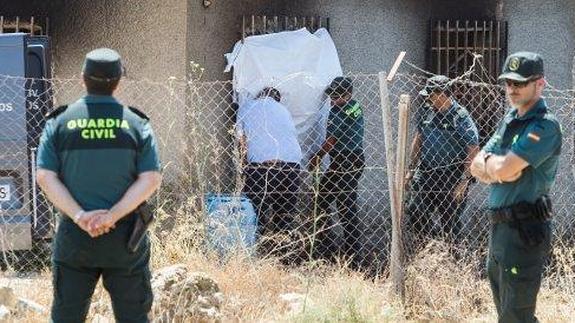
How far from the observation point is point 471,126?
6.69 meters

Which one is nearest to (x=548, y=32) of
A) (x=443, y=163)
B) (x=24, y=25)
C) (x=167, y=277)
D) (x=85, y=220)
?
(x=443, y=163)

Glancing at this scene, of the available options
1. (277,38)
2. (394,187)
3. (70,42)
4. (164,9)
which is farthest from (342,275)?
(70,42)

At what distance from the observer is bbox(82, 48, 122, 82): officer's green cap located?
3.75 m

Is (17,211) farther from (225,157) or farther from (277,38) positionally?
(277,38)

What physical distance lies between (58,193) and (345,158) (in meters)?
3.93

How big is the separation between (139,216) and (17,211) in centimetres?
277

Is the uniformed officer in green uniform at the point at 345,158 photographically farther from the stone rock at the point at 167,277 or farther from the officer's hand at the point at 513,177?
the officer's hand at the point at 513,177

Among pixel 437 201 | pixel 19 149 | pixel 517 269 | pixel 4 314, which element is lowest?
pixel 4 314

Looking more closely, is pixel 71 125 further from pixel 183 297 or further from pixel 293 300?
pixel 293 300

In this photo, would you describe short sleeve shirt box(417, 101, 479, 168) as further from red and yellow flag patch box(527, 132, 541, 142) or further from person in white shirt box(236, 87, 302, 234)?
red and yellow flag patch box(527, 132, 541, 142)

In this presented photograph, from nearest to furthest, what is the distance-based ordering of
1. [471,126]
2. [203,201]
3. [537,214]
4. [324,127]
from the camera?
[537,214] < [203,201] < [471,126] < [324,127]

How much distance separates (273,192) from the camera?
261 inches

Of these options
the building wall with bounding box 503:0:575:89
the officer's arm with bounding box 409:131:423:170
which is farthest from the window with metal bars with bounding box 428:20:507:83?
the officer's arm with bounding box 409:131:423:170

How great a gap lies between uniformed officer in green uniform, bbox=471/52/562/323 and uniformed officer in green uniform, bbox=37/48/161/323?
1.63 metres
